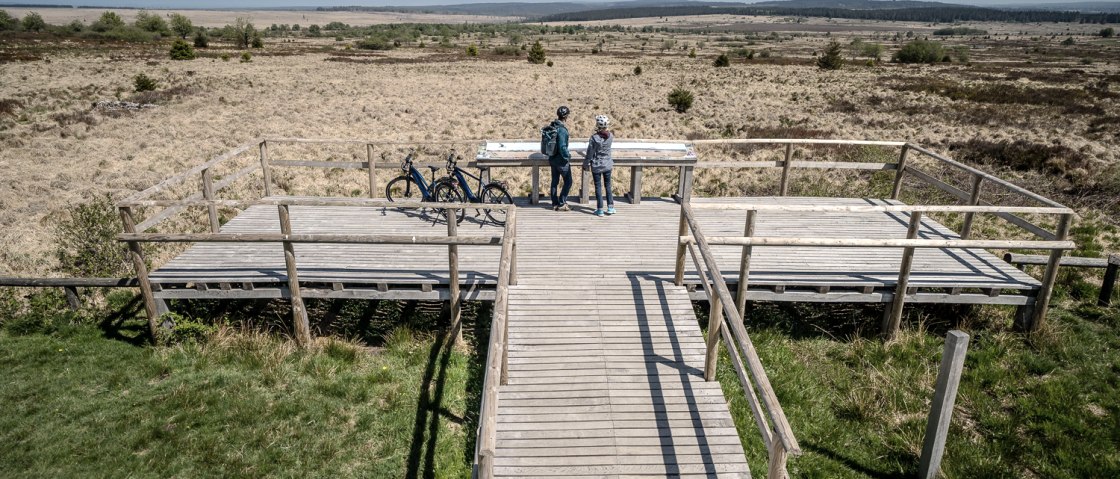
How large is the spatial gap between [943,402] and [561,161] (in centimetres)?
648

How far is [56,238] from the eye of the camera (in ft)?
39.7

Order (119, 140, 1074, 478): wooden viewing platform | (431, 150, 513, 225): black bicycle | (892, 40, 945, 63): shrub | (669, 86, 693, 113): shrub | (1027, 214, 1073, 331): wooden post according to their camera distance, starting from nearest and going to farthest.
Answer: (119, 140, 1074, 478): wooden viewing platform < (1027, 214, 1073, 331): wooden post < (431, 150, 513, 225): black bicycle < (669, 86, 693, 113): shrub < (892, 40, 945, 63): shrub

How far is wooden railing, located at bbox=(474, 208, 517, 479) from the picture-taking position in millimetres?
3756

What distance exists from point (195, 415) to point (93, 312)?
3.51m

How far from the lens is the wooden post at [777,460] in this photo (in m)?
4.09

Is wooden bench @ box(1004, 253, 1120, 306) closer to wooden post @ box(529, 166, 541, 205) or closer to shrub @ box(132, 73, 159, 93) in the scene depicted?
wooden post @ box(529, 166, 541, 205)

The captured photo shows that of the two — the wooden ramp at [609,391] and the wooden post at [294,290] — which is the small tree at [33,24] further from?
the wooden ramp at [609,391]

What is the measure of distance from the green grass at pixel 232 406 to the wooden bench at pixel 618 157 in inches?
137

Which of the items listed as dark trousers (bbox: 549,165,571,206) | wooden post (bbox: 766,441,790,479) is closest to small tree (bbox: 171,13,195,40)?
dark trousers (bbox: 549,165,571,206)

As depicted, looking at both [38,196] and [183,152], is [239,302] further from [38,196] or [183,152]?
[183,152]

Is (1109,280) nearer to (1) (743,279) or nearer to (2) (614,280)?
(1) (743,279)

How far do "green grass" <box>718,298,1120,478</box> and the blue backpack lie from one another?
3.98 metres

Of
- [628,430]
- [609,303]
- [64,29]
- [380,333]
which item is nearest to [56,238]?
[380,333]

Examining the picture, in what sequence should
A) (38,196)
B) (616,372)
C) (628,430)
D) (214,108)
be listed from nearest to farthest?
1. (628,430)
2. (616,372)
3. (38,196)
4. (214,108)
